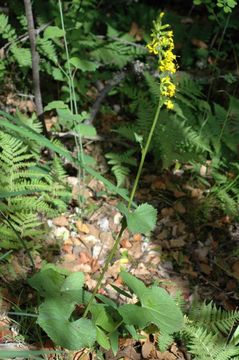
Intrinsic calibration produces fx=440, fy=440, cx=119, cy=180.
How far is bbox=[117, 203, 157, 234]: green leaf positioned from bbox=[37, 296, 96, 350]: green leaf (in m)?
0.56

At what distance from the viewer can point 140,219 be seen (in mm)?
1875

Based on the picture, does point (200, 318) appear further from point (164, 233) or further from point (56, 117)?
point (56, 117)

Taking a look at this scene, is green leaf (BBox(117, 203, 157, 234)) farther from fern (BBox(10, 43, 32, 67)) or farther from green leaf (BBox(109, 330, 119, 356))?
fern (BBox(10, 43, 32, 67))

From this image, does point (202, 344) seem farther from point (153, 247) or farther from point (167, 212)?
point (167, 212)

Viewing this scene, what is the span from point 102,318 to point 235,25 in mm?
3041

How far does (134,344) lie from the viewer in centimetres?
259

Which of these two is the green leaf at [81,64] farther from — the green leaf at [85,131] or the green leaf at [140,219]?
the green leaf at [140,219]

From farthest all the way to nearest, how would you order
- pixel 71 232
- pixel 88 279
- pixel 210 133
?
pixel 210 133, pixel 71 232, pixel 88 279

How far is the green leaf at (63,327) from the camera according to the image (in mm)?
1938

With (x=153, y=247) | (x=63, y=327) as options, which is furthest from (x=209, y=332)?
(x=63, y=327)

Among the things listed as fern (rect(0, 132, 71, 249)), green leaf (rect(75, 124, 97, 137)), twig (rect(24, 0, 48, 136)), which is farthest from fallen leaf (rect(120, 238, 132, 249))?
twig (rect(24, 0, 48, 136))

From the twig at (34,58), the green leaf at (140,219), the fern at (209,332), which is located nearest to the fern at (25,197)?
the twig at (34,58)

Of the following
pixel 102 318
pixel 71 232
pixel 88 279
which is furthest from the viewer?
pixel 71 232

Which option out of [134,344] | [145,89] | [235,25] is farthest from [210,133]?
[134,344]
